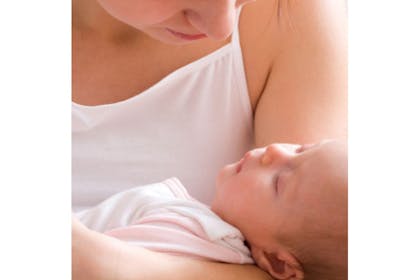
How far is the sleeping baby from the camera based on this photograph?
694 mm

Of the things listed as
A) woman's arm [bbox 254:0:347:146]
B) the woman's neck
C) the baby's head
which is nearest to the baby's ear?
the baby's head

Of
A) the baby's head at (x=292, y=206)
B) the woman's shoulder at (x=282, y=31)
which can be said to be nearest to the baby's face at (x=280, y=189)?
the baby's head at (x=292, y=206)

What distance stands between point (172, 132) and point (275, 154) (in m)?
0.10

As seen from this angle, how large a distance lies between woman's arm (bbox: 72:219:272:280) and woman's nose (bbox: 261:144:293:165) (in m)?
0.11

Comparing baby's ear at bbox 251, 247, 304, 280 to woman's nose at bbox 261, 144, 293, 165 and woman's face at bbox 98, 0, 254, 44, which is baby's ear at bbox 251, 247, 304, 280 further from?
woman's face at bbox 98, 0, 254, 44

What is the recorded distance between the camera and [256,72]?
33.8 inches

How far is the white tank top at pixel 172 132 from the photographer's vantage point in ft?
2.40

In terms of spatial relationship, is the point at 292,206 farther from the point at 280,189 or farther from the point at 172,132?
the point at 172,132

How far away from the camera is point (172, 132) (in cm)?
79

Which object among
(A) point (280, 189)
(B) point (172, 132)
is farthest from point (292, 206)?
(B) point (172, 132)

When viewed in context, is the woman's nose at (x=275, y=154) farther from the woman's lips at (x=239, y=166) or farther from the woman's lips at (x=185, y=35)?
the woman's lips at (x=185, y=35)
